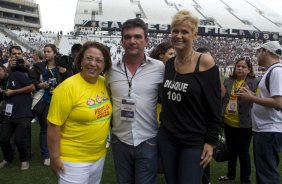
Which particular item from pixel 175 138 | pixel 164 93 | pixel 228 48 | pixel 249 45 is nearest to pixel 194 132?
pixel 175 138

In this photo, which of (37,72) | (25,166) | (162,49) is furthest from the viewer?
(37,72)

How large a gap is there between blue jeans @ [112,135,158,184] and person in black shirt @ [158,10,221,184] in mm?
168

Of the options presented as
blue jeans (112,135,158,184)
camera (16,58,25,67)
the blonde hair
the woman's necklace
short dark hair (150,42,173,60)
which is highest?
the blonde hair

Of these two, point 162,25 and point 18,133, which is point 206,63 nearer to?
point 18,133

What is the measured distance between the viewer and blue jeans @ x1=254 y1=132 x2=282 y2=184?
3453mm

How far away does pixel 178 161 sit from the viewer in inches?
104

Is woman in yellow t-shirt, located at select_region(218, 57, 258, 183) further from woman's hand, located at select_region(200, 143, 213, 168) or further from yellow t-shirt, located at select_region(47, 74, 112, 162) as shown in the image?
yellow t-shirt, located at select_region(47, 74, 112, 162)

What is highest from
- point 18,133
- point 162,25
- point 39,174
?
point 162,25

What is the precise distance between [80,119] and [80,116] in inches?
1.0

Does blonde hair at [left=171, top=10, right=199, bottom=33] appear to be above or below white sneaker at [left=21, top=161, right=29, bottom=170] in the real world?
above

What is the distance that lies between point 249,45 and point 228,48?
4815mm

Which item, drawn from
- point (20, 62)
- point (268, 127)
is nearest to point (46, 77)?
point (20, 62)

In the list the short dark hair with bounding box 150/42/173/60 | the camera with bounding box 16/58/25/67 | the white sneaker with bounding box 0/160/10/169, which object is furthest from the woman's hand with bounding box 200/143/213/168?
the white sneaker with bounding box 0/160/10/169

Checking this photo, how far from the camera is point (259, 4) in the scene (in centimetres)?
9288
